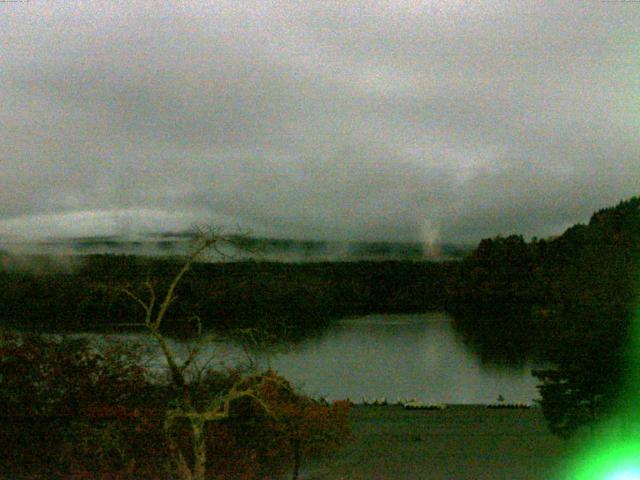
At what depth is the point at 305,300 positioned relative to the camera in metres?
33.8

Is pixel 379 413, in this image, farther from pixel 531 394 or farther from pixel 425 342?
pixel 425 342

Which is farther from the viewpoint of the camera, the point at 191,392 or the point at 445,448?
the point at 445,448

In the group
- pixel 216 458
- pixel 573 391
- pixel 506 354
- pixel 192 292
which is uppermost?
pixel 192 292

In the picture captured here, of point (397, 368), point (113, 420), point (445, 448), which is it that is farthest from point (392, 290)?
point (113, 420)

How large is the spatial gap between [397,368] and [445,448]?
1046 inches

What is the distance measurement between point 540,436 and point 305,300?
68.7ft

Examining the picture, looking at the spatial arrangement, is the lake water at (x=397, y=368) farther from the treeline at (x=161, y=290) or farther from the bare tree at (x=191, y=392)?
the bare tree at (x=191, y=392)

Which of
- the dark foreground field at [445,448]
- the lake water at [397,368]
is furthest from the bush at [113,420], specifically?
the lake water at [397,368]

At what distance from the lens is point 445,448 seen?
39.4ft

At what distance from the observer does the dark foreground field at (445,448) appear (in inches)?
386

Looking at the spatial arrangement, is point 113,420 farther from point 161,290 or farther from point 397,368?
point 397,368

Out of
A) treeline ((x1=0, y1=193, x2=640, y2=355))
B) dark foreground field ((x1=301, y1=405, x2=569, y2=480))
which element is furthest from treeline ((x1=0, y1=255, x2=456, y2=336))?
dark foreground field ((x1=301, y1=405, x2=569, y2=480))

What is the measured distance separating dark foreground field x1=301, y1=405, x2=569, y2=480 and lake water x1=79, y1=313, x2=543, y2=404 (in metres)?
5.16

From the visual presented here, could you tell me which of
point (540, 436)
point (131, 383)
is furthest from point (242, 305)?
point (131, 383)
